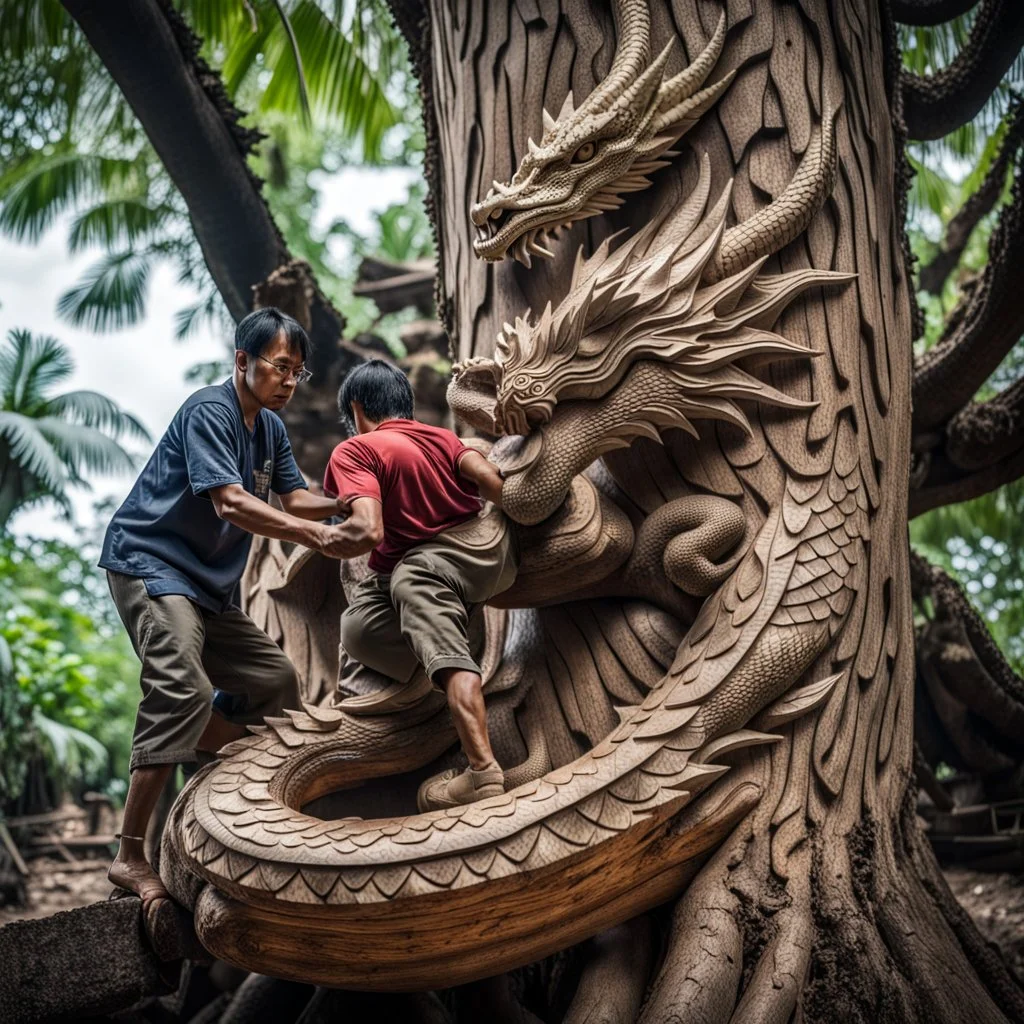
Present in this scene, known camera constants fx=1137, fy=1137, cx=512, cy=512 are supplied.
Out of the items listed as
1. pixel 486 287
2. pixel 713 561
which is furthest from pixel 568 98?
pixel 713 561

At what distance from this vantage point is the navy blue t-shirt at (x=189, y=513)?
342 cm

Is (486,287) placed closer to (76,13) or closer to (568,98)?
(568,98)

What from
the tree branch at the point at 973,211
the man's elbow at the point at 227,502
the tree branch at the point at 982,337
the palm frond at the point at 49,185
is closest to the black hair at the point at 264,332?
the man's elbow at the point at 227,502

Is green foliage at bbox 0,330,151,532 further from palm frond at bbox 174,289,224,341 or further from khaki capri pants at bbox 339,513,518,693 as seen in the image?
khaki capri pants at bbox 339,513,518,693

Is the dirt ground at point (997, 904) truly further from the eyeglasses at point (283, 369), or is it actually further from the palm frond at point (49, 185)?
the palm frond at point (49, 185)

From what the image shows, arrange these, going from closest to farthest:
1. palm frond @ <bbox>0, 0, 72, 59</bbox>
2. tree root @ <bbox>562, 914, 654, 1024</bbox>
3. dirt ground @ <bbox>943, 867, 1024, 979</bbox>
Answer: tree root @ <bbox>562, 914, 654, 1024</bbox> < dirt ground @ <bbox>943, 867, 1024, 979</bbox> < palm frond @ <bbox>0, 0, 72, 59</bbox>

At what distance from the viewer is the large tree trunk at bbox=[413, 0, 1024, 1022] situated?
134 inches

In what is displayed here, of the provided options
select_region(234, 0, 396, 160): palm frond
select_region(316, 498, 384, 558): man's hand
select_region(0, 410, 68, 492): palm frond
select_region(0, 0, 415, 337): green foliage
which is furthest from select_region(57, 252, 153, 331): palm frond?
select_region(316, 498, 384, 558): man's hand

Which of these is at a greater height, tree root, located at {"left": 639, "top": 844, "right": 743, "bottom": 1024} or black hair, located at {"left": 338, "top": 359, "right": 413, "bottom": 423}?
black hair, located at {"left": 338, "top": 359, "right": 413, "bottom": 423}

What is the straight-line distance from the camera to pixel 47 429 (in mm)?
11469

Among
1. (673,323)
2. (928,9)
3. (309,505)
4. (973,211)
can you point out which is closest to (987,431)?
(928,9)

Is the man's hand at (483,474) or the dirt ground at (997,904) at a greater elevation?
the man's hand at (483,474)

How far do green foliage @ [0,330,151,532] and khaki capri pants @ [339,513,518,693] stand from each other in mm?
8087

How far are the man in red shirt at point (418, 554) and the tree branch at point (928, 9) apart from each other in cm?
435
